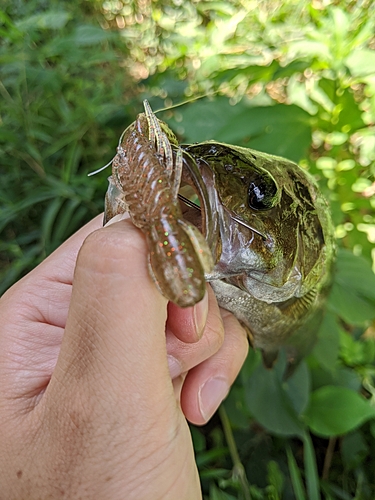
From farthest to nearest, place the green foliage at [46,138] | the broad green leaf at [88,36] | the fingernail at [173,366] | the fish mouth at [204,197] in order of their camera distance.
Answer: the green foliage at [46,138] < the broad green leaf at [88,36] < the fingernail at [173,366] < the fish mouth at [204,197]

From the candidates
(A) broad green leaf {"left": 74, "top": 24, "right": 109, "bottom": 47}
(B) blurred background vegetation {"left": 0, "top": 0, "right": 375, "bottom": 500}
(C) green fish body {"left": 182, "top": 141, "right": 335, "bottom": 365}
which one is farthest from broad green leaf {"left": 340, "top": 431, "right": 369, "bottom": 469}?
(A) broad green leaf {"left": 74, "top": 24, "right": 109, "bottom": 47}

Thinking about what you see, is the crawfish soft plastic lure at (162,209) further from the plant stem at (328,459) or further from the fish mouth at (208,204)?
the plant stem at (328,459)

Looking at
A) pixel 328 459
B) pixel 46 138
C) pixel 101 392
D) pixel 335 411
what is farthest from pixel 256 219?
pixel 46 138

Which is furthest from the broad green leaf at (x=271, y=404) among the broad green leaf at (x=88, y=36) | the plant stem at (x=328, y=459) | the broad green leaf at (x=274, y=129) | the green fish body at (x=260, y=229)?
the broad green leaf at (x=88, y=36)

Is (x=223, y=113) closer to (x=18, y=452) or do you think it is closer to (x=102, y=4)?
(x=18, y=452)

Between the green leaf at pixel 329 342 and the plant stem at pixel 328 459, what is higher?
the green leaf at pixel 329 342

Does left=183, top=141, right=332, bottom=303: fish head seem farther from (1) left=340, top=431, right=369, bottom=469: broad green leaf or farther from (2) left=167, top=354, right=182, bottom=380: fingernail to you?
(1) left=340, top=431, right=369, bottom=469: broad green leaf

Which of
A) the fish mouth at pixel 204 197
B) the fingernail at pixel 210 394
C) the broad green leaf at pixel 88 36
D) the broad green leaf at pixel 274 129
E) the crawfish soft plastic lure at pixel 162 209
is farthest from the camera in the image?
the broad green leaf at pixel 88 36
